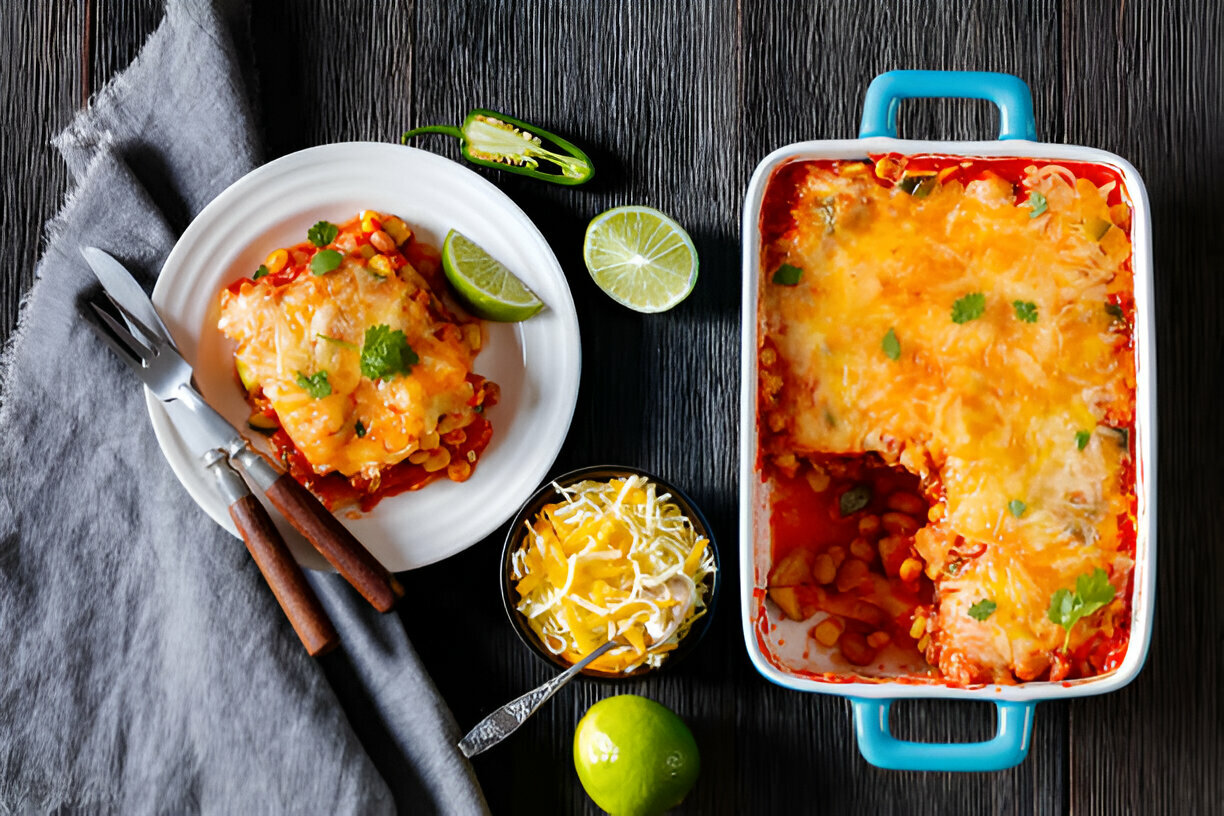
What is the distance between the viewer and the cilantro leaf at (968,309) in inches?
72.6

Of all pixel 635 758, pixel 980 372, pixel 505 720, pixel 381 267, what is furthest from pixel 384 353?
pixel 980 372

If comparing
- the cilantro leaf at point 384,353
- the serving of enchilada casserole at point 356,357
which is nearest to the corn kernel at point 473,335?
the serving of enchilada casserole at point 356,357

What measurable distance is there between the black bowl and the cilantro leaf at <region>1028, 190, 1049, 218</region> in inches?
32.5

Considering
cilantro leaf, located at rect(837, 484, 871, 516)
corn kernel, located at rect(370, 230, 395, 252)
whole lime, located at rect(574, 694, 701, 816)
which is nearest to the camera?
whole lime, located at rect(574, 694, 701, 816)

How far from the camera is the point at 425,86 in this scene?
2.13 m

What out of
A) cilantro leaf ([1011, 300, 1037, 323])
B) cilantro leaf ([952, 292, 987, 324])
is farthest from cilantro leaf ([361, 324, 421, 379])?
cilantro leaf ([1011, 300, 1037, 323])

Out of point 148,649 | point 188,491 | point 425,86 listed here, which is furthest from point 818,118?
point 148,649

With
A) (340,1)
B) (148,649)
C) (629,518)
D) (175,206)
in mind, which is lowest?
(148,649)

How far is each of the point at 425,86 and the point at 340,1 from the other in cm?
26

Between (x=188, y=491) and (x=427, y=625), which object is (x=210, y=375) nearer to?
(x=188, y=491)

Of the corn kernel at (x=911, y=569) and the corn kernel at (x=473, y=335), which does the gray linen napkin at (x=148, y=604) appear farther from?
the corn kernel at (x=911, y=569)

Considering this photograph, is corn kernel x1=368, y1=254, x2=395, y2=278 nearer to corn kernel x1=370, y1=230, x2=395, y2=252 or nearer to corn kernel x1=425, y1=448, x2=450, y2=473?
corn kernel x1=370, y1=230, x2=395, y2=252

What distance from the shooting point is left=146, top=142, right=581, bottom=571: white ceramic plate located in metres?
1.96

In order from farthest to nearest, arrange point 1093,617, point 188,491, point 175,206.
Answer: point 175,206 → point 188,491 → point 1093,617
